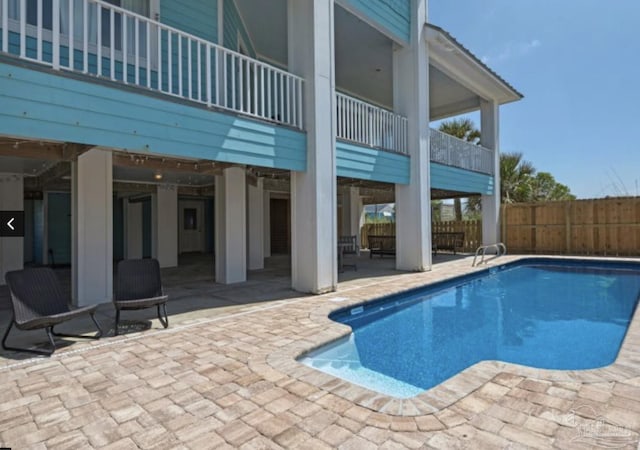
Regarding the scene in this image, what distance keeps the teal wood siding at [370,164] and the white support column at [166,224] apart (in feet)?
21.1

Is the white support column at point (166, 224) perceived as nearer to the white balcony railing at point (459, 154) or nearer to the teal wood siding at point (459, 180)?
the teal wood siding at point (459, 180)

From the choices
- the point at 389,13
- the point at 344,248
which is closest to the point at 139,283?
the point at 344,248

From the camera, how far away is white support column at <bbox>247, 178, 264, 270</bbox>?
11.1 m

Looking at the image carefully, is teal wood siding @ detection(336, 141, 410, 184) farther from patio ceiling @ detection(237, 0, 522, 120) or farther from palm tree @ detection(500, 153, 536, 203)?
palm tree @ detection(500, 153, 536, 203)

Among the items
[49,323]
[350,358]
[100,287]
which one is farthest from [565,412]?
[100,287]

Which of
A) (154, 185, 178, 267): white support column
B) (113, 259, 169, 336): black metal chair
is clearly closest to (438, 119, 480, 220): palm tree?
(154, 185, 178, 267): white support column

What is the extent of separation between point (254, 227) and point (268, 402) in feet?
27.9

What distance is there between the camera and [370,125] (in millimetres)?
9062

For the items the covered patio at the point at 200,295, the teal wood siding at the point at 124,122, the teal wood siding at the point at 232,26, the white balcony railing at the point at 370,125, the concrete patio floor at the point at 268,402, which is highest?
the teal wood siding at the point at 232,26

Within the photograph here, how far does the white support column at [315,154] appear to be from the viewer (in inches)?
283

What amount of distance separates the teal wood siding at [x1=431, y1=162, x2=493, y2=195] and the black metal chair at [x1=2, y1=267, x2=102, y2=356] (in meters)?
9.75

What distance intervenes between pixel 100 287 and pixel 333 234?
4446 mm

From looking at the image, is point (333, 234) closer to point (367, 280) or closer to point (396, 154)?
point (367, 280)

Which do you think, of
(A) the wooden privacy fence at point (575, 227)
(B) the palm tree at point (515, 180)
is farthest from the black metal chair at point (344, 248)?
(B) the palm tree at point (515, 180)
